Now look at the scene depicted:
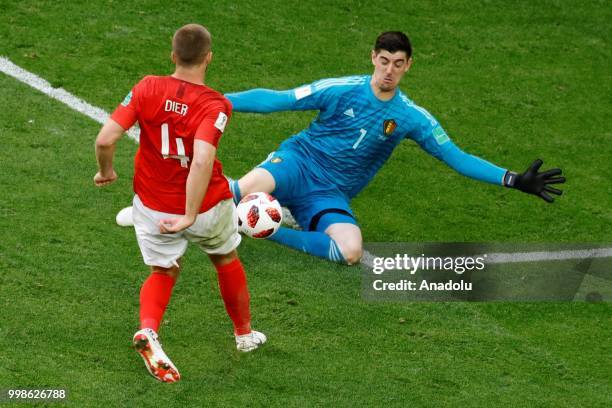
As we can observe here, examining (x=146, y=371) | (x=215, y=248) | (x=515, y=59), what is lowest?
(x=146, y=371)

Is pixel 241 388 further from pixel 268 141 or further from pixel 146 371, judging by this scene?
pixel 268 141

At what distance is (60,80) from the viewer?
9.66 m

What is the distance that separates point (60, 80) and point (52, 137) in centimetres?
97

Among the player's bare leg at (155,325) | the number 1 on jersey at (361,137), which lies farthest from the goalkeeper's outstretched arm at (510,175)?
the player's bare leg at (155,325)

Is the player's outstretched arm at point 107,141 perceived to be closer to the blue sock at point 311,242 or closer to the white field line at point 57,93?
the blue sock at point 311,242

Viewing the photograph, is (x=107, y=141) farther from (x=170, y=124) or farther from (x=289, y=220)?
(x=289, y=220)

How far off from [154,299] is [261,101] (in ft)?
6.14

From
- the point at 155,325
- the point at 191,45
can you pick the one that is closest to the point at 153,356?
the point at 155,325

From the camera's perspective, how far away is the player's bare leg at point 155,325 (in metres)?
6.04

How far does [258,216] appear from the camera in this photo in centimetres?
771

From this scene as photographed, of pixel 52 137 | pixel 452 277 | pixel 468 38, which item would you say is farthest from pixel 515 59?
pixel 52 137

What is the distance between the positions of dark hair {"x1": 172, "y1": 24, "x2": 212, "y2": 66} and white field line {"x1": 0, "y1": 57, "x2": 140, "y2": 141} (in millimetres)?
3350

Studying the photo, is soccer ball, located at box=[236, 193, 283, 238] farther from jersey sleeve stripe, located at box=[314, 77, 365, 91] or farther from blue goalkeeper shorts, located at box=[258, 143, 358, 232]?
jersey sleeve stripe, located at box=[314, 77, 365, 91]

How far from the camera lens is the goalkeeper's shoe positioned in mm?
6020
